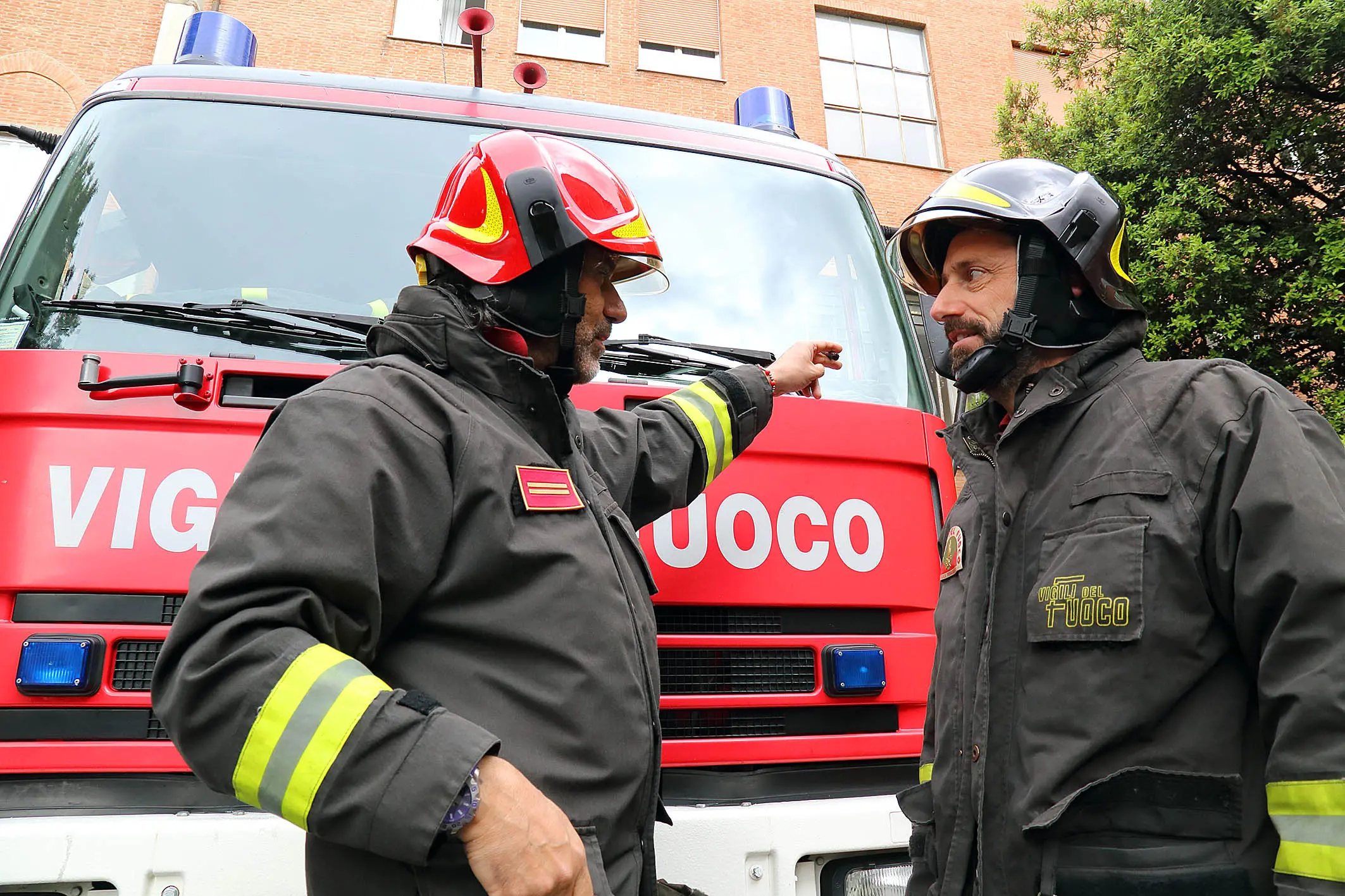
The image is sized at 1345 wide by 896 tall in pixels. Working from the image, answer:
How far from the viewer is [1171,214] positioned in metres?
7.49

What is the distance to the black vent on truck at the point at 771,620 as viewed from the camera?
2.34m

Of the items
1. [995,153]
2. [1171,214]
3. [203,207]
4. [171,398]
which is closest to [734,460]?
[171,398]

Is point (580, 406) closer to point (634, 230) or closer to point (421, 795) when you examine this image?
point (634, 230)

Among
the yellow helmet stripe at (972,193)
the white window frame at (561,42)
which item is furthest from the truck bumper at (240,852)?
the white window frame at (561,42)

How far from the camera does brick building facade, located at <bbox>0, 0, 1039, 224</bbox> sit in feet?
39.4

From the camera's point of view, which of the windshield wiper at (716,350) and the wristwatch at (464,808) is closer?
the wristwatch at (464,808)

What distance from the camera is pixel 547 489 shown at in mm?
1627

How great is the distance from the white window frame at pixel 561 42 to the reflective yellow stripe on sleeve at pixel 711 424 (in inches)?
494

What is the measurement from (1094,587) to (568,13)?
46.2ft

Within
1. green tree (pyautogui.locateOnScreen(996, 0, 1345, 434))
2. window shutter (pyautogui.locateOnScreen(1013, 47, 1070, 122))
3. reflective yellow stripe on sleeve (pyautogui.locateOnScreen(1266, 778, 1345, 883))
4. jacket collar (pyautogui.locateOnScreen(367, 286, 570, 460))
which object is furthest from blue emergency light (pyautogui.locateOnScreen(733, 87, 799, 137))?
window shutter (pyautogui.locateOnScreen(1013, 47, 1070, 122))

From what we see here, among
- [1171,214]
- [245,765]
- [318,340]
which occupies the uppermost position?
[1171,214]

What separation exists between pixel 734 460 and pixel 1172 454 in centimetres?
117

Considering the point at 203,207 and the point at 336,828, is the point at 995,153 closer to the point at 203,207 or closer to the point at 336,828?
the point at 203,207

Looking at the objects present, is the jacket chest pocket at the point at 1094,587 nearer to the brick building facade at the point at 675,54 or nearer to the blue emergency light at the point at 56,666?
the blue emergency light at the point at 56,666
